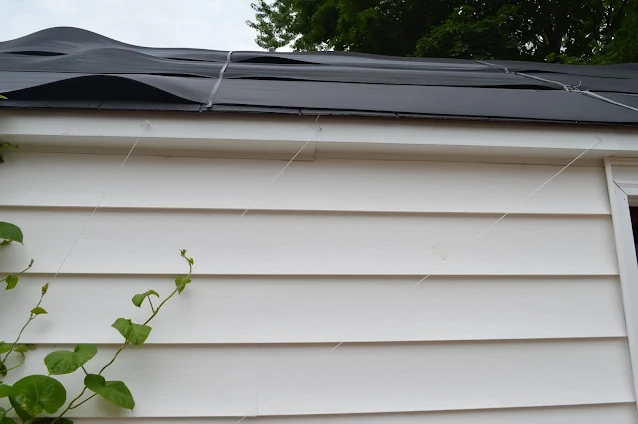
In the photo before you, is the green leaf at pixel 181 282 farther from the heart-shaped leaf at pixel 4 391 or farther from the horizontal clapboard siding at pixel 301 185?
the heart-shaped leaf at pixel 4 391

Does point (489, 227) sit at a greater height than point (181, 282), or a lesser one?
greater

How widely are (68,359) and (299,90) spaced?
A: 1.00 metres

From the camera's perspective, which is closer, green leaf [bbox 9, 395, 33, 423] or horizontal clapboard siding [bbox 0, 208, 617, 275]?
green leaf [bbox 9, 395, 33, 423]

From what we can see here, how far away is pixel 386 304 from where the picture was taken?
48.4 inches

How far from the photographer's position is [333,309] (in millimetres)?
1211

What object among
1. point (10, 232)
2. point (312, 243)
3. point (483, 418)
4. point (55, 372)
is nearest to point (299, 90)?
point (312, 243)

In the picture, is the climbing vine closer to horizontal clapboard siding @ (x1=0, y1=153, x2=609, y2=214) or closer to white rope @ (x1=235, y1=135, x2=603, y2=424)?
horizontal clapboard siding @ (x1=0, y1=153, x2=609, y2=214)

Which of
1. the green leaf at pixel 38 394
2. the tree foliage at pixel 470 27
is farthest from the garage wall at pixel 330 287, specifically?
the tree foliage at pixel 470 27

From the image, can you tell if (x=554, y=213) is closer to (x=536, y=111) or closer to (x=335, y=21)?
(x=536, y=111)

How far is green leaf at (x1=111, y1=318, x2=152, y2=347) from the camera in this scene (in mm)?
1046

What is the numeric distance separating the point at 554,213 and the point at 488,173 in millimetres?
254

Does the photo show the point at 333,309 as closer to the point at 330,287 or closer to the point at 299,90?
the point at 330,287

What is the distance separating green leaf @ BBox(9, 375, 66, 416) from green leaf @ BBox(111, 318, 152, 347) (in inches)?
7.9

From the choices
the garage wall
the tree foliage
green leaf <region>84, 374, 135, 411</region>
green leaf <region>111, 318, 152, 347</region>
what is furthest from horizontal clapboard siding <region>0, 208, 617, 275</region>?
the tree foliage
